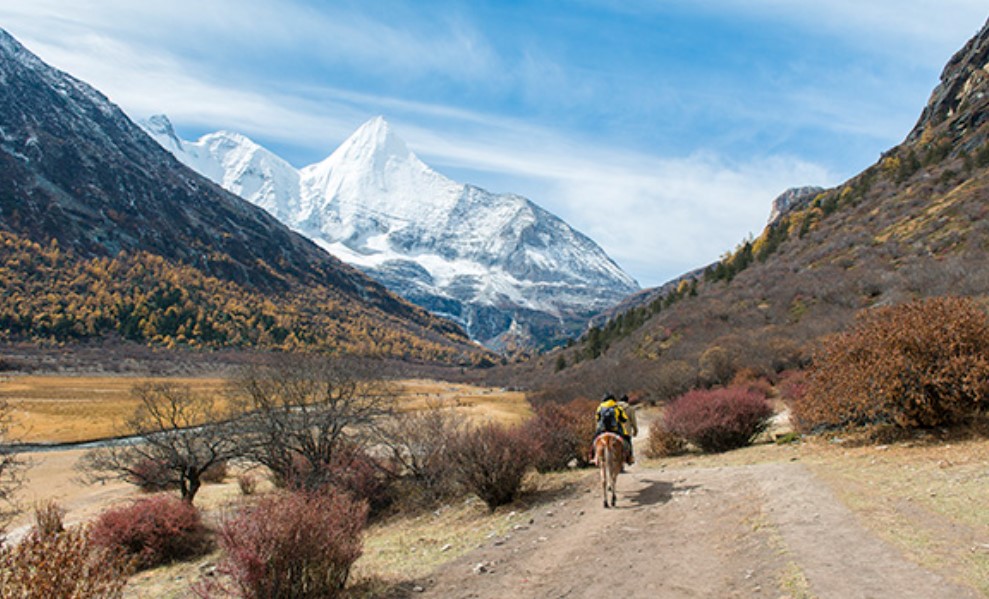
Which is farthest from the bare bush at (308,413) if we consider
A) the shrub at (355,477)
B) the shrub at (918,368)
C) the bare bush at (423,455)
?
the shrub at (918,368)

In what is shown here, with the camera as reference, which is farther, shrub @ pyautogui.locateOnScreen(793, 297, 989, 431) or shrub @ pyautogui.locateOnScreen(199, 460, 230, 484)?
shrub @ pyautogui.locateOnScreen(199, 460, 230, 484)

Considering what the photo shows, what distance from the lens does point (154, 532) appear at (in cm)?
1560

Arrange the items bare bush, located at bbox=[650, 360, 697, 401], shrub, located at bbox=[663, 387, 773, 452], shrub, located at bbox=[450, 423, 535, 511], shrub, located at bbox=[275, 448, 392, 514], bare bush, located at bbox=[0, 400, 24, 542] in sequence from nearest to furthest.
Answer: shrub, located at bbox=[450, 423, 535, 511] < shrub, located at bbox=[663, 387, 773, 452] < bare bush, located at bbox=[0, 400, 24, 542] < shrub, located at bbox=[275, 448, 392, 514] < bare bush, located at bbox=[650, 360, 697, 401]

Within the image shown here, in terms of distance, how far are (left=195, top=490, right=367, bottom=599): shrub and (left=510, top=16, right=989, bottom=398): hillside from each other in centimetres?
2254

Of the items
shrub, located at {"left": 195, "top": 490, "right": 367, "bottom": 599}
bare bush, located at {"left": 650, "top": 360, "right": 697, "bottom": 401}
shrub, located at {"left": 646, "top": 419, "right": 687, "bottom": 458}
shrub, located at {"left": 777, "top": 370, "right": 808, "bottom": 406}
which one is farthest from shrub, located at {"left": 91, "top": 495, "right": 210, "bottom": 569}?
bare bush, located at {"left": 650, "top": 360, "right": 697, "bottom": 401}

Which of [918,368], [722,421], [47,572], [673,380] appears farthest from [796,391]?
[673,380]

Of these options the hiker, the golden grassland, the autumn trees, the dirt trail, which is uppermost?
the autumn trees

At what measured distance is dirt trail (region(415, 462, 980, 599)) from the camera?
5973 millimetres

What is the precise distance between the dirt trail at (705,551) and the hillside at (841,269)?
1687cm

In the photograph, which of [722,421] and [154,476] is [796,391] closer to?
[722,421]

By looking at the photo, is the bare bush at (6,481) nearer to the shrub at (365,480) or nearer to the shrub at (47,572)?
the shrub at (47,572)

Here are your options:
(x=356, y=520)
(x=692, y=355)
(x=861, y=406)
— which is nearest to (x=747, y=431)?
(x=861, y=406)

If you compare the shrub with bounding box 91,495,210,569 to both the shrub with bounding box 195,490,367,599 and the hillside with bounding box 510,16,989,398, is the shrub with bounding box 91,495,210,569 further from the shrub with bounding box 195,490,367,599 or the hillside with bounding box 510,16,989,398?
the hillside with bounding box 510,16,989,398

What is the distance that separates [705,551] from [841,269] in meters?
58.2
